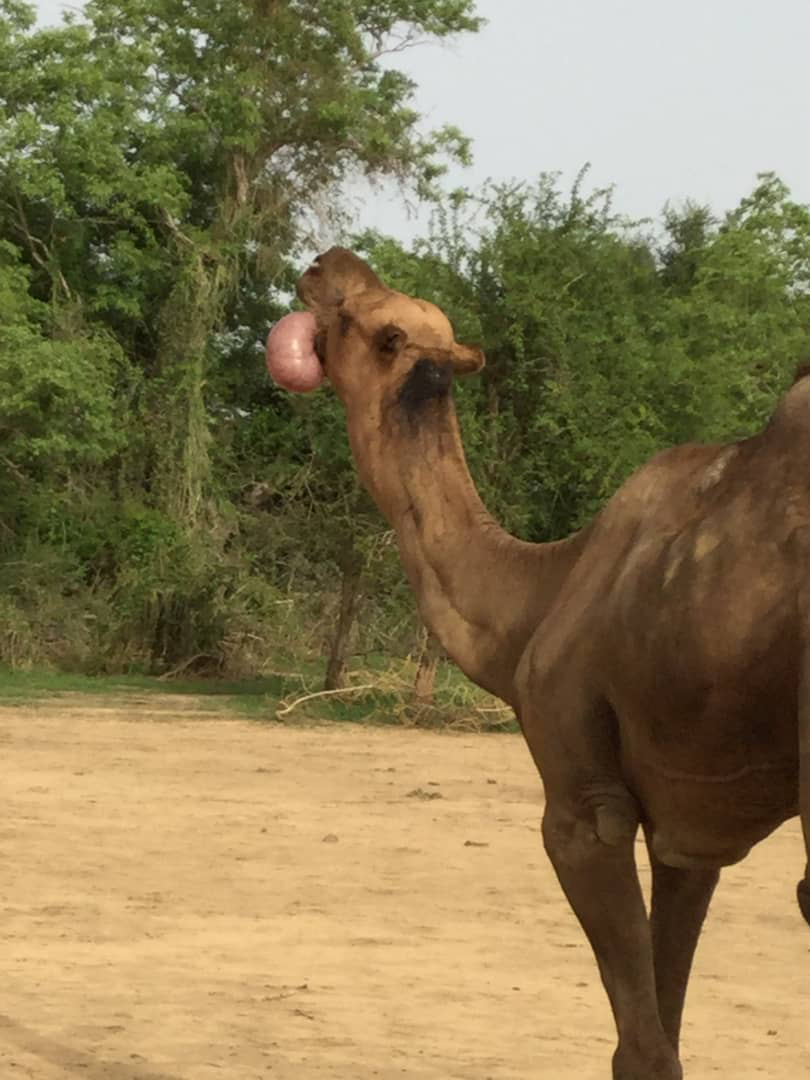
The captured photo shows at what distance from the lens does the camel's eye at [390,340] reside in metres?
5.17

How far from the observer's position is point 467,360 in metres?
5.34

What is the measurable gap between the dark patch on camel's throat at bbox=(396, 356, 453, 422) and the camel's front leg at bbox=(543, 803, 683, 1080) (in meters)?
1.16

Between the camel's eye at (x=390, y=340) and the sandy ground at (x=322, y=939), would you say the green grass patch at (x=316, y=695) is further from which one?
the camel's eye at (x=390, y=340)

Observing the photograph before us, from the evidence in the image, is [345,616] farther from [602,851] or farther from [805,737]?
[805,737]

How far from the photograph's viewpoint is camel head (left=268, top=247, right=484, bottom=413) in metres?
5.16

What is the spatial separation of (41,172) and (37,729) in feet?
47.8

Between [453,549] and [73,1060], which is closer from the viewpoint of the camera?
[453,549]

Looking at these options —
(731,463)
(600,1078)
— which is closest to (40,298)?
(600,1078)

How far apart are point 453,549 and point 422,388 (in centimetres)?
43

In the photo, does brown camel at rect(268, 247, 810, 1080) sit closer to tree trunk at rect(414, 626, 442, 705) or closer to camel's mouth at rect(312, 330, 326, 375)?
camel's mouth at rect(312, 330, 326, 375)

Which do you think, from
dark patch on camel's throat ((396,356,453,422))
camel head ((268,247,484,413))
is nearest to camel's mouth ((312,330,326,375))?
camel head ((268,247,484,413))

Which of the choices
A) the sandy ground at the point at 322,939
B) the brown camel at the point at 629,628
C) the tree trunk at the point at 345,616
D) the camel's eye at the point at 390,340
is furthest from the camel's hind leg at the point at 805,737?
the tree trunk at the point at 345,616

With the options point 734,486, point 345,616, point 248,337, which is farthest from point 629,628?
point 248,337

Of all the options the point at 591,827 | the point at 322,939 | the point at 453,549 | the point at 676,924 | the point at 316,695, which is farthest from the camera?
the point at 316,695
